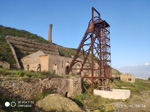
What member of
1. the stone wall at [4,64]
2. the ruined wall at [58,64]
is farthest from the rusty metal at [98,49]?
the stone wall at [4,64]

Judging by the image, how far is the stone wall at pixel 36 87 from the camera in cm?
796

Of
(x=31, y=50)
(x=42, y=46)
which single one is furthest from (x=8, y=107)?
(x=42, y=46)

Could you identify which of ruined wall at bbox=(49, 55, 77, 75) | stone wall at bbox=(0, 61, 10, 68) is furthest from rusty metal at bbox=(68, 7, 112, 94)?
stone wall at bbox=(0, 61, 10, 68)

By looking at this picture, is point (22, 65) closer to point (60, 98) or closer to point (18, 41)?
point (18, 41)

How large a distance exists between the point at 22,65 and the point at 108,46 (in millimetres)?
16132

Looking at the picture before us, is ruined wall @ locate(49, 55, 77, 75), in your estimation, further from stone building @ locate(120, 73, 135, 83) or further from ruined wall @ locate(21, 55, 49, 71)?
stone building @ locate(120, 73, 135, 83)

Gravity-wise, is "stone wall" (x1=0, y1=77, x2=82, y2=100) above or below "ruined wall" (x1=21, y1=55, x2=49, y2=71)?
below

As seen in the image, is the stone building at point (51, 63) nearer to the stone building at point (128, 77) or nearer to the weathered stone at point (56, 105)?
the weathered stone at point (56, 105)

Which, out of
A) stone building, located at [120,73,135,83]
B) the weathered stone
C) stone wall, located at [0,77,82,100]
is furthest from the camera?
stone building, located at [120,73,135,83]

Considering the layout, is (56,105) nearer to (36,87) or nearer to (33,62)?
(36,87)

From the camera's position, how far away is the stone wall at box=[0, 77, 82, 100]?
7.96 metres

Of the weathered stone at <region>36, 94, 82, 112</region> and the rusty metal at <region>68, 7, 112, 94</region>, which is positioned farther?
the rusty metal at <region>68, 7, 112, 94</region>

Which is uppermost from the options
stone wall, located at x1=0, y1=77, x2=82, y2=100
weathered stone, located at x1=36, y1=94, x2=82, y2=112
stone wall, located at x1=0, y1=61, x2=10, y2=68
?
stone wall, located at x1=0, y1=61, x2=10, y2=68

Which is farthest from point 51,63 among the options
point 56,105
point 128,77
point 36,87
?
point 128,77
